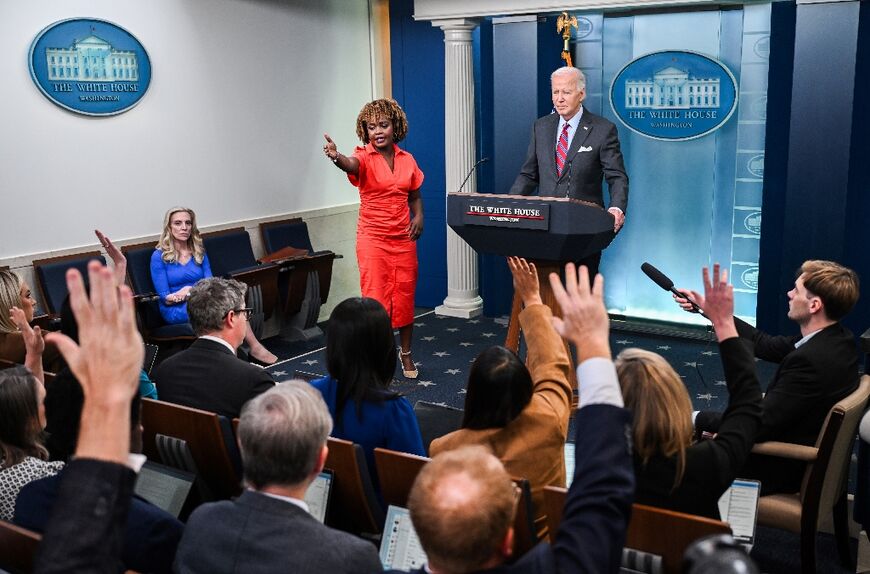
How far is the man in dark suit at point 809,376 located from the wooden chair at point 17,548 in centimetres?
199

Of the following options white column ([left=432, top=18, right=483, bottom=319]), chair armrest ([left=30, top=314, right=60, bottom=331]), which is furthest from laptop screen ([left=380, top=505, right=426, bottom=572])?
white column ([left=432, top=18, right=483, bottom=319])

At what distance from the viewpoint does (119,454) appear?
118cm

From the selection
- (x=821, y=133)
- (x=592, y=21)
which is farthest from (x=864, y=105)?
(x=592, y=21)

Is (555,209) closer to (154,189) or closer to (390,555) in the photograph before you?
(390,555)

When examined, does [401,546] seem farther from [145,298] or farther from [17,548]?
[145,298]

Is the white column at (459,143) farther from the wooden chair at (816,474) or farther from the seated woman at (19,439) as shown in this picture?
the seated woman at (19,439)

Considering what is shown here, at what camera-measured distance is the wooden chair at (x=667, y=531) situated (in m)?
1.85

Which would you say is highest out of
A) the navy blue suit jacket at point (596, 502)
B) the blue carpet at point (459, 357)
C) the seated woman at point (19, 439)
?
the navy blue suit jacket at point (596, 502)

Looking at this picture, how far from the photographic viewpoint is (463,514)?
4.43 feet

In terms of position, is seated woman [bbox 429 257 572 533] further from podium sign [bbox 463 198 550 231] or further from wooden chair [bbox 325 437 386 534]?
podium sign [bbox 463 198 550 231]

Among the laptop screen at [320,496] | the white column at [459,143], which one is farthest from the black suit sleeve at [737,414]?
the white column at [459,143]

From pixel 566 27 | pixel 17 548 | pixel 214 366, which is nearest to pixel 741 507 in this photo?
pixel 214 366

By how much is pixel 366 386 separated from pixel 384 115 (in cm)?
297

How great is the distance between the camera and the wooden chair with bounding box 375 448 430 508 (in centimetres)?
223
